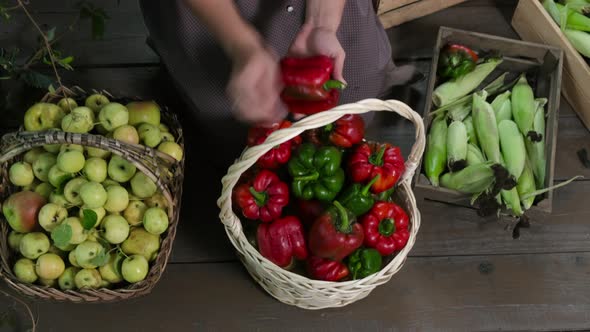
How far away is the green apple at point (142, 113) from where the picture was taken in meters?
1.24

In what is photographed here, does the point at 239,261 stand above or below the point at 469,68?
below

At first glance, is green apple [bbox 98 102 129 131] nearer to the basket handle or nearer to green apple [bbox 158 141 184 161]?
green apple [bbox 158 141 184 161]

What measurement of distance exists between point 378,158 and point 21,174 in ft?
2.32

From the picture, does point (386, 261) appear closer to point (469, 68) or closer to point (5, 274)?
point (469, 68)

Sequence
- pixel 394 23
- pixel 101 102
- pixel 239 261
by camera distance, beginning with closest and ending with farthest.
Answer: pixel 101 102
pixel 239 261
pixel 394 23

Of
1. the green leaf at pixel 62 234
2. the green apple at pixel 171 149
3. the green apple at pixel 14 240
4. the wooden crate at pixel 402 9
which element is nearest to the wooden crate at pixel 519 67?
the wooden crate at pixel 402 9

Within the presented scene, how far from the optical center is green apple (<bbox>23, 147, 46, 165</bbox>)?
1187 mm

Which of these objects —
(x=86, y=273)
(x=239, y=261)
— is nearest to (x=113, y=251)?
(x=86, y=273)

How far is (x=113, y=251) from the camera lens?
1.16 m

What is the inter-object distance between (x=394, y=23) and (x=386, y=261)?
2.63ft

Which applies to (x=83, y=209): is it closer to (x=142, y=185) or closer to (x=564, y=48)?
(x=142, y=185)

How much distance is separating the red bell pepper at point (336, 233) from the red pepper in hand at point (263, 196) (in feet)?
0.28

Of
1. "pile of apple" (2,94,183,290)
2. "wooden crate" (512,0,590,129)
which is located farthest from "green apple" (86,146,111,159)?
"wooden crate" (512,0,590,129)

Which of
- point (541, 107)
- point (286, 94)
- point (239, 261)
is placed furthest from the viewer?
point (541, 107)
